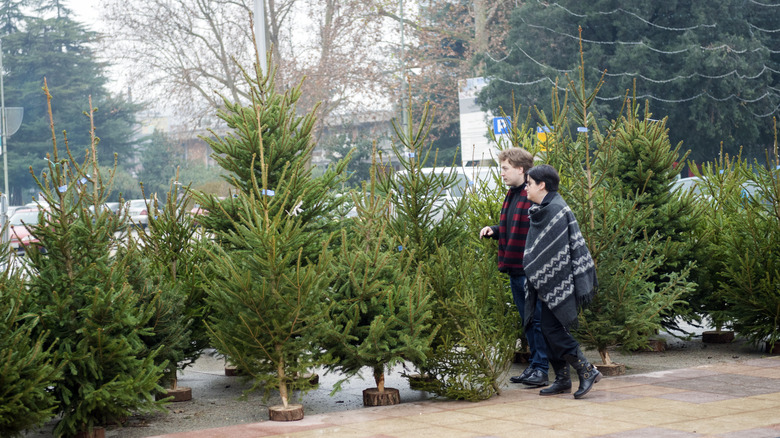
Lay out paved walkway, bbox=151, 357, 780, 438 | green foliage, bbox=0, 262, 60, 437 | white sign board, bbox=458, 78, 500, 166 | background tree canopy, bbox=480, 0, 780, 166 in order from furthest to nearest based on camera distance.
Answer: white sign board, bbox=458, 78, 500, 166 < background tree canopy, bbox=480, 0, 780, 166 < paved walkway, bbox=151, 357, 780, 438 < green foliage, bbox=0, 262, 60, 437

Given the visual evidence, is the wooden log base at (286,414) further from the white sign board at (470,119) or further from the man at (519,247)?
the white sign board at (470,119)

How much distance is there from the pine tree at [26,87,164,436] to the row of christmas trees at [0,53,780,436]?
1cm

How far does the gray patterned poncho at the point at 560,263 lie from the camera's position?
21.2 feet

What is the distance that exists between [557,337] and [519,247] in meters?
0.89

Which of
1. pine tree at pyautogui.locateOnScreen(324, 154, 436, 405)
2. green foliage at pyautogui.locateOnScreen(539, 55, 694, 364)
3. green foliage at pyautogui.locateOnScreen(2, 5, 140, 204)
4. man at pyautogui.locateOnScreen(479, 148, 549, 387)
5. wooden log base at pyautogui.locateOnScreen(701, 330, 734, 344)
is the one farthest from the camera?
green foliage at pyautogui.locateOnScreen(2, 5, 140, 204)

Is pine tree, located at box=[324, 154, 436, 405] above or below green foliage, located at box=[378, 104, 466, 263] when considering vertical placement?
below

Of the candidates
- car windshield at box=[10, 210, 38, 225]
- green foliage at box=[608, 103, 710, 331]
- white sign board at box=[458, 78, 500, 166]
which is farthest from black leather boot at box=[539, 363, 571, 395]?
white sign board at box=[458, 78, 500, 166]

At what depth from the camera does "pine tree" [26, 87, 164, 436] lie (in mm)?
5453

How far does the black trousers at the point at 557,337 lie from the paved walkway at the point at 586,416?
343 millimetres

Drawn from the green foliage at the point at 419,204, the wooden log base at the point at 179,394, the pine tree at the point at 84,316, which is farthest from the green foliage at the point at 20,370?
the green foliage at the point at 419,204

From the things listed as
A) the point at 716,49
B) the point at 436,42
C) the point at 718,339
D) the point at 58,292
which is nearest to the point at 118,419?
the point at 58,292

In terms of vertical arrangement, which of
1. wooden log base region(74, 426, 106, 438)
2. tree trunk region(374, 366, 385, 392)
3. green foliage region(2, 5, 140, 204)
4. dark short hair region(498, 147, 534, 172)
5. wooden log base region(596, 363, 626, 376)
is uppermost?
green foliage region(2, 5, 140, 204)

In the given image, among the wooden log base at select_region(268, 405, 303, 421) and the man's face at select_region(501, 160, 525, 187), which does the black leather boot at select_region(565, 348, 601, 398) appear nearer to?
the man's face at select_region(501, 160, 525, 187)

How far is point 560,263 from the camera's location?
652 cm
